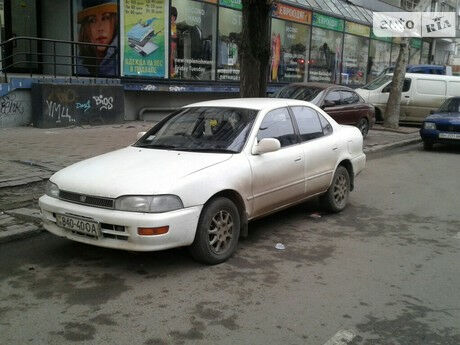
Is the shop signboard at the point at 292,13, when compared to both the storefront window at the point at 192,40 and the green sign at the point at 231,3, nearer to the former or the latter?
the green sign at the point at 231,3

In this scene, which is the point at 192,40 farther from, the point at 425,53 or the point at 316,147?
the point at 425,53

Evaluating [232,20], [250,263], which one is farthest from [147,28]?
[250,263]

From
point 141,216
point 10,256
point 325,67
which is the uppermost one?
point 325,67

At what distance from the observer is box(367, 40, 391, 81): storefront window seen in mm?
27948

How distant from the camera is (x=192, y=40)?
1656cm

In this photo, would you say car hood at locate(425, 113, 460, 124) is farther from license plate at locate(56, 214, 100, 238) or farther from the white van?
license plate at locate(56, 214, 100, 238)

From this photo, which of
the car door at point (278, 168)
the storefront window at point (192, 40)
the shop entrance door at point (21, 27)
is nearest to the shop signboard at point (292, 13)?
the storefront window at point (192, 40)

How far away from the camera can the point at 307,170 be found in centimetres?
615

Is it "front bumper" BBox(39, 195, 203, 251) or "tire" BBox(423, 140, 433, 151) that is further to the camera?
"tire" BBox(423, 140, 433, 151)

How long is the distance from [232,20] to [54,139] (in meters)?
9.25

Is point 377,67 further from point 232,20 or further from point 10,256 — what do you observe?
point 10,256

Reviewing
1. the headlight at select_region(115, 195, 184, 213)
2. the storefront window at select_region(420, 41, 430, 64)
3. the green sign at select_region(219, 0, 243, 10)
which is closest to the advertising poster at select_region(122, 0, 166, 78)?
the green sign at select_region(219, 0, 243, 10)

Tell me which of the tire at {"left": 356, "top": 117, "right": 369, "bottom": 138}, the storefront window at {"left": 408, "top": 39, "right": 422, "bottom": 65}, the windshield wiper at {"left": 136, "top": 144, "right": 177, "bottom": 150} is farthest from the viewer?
the storefront window at {"left": 408, "top": 39, "right": 422, "bottom": 65}

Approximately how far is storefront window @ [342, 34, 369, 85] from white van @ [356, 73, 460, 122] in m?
6.90
